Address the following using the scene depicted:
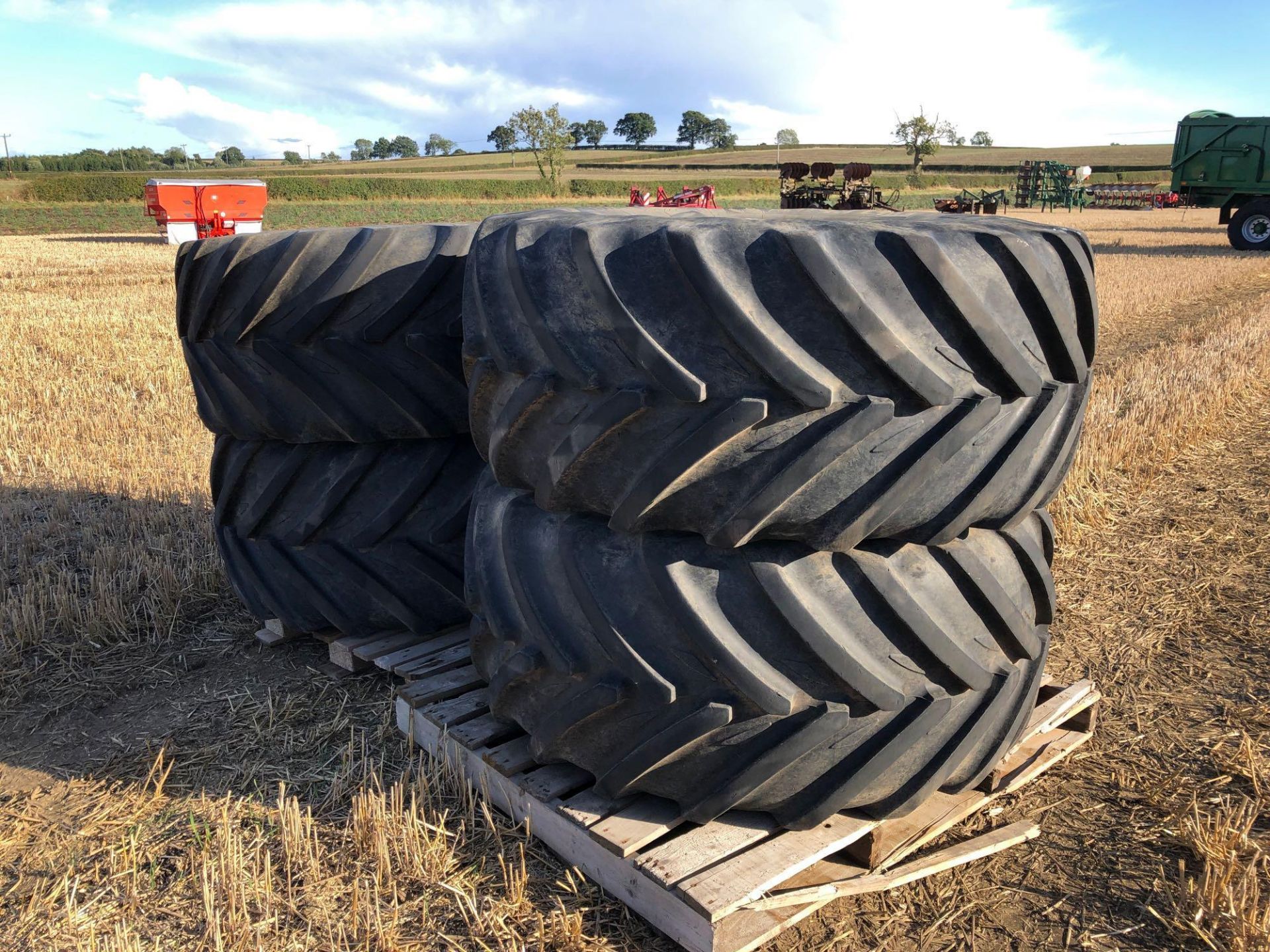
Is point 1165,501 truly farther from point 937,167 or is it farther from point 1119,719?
point 937,167

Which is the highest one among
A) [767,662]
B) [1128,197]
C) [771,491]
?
[1128,197]

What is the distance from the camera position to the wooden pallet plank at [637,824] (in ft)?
6.73

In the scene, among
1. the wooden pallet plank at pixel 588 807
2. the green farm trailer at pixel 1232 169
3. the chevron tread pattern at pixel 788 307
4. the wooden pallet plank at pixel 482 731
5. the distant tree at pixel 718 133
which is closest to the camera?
the chevron tread pattern at pixel 788 307

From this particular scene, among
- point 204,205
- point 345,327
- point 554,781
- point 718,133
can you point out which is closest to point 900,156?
point 718,133

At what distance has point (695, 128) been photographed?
101 m

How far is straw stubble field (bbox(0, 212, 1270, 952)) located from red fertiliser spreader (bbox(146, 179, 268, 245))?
18.3m

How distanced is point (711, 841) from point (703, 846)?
2 centimetres

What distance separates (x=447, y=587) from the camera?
3170 millimetres

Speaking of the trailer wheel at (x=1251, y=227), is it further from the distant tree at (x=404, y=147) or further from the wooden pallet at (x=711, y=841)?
the distant tree at (x=404, y=147)

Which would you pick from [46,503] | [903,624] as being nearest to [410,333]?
[903,624]

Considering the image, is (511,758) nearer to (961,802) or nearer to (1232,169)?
(961,802)

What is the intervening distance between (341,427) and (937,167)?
73.5 metres

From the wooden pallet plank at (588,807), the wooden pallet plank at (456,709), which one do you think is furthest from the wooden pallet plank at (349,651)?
the wooden pallet plank at (588,807)

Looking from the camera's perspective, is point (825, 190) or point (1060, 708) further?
point (825, 190)
